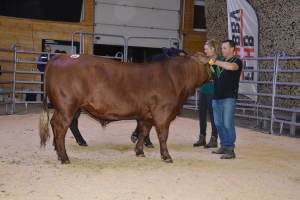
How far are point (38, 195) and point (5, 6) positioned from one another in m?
11.2

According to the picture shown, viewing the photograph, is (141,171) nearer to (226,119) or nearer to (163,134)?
(163,134)

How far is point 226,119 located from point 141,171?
5.06 feet

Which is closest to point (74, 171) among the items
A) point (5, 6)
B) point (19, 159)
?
point (19, 159)

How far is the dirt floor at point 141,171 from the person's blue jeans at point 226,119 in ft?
0.99

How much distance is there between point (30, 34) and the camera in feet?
41.9

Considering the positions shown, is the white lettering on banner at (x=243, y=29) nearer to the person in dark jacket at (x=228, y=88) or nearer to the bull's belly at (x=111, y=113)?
the person in dark jacket at (x=228, y=88)

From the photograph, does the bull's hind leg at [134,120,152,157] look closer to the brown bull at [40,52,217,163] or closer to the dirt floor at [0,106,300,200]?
the dirt floor at [0,106,300,200]

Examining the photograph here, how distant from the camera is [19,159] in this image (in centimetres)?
403

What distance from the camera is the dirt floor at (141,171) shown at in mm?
2959

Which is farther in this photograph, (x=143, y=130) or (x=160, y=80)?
(x=143, y=130)

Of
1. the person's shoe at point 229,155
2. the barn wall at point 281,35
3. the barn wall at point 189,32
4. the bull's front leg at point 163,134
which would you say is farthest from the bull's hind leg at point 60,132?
the barn wall at point 189,32

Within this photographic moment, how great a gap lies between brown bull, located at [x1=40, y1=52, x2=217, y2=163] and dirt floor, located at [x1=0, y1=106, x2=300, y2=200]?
1.20ft

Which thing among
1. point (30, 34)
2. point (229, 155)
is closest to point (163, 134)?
point (229, 155)

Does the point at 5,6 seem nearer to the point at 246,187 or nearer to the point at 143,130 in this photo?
the point at 143,130
